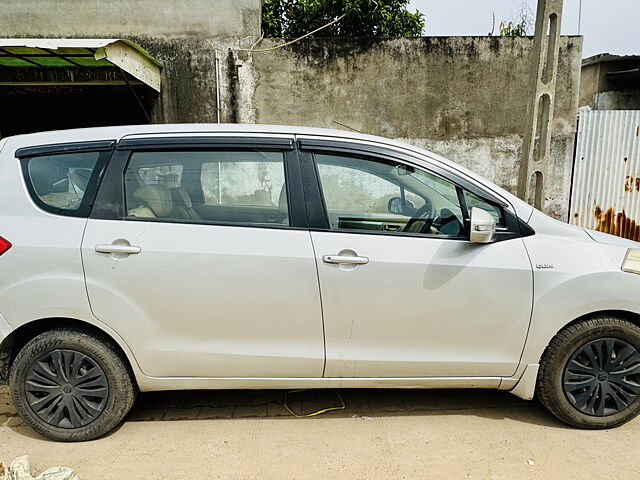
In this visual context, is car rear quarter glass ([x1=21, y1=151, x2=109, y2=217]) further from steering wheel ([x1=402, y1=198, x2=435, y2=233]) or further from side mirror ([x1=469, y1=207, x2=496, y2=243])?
side mirror ([x1=469, y1=207, x2=496, y2=243])

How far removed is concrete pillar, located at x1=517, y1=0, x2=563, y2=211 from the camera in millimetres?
5633

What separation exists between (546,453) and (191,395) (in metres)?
2.30

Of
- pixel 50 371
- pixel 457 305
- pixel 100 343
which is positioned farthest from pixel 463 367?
pixel 50 371

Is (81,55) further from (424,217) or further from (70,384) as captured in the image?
(424,217)

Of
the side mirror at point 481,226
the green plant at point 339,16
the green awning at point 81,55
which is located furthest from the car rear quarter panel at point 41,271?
the green plant at point 339,16

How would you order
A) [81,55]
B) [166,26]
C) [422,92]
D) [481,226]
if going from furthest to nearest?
1. [422,92]
2. [166,26]
3. [81,55]
4. [481,226]

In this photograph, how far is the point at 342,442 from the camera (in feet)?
8.80

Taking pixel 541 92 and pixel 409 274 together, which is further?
pixel 541 92

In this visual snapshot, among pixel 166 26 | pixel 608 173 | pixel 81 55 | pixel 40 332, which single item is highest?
pixel 166 26

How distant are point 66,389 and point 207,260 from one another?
1.13m

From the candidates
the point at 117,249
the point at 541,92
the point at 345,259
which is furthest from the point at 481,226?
the point at 541,92

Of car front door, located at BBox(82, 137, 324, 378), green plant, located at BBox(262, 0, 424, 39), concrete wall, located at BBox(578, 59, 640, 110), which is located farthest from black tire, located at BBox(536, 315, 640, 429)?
concrete wall, located at BBox(578, 59, 640, 110)

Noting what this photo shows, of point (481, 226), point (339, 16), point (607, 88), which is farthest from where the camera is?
point (607, 88)

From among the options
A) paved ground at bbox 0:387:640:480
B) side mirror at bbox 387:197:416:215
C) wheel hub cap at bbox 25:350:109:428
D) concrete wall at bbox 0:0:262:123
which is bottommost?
paved ground at bbox 0:387:640:480
